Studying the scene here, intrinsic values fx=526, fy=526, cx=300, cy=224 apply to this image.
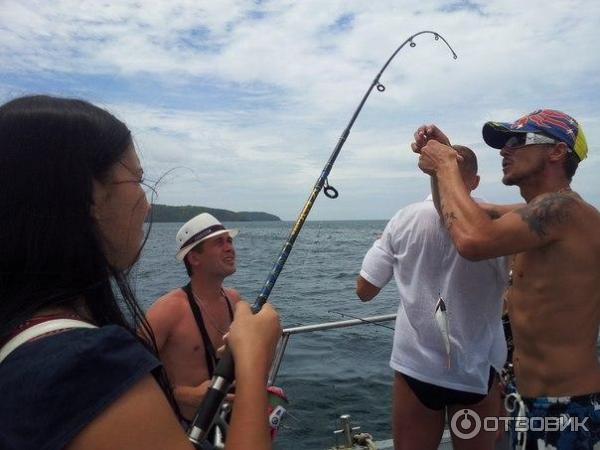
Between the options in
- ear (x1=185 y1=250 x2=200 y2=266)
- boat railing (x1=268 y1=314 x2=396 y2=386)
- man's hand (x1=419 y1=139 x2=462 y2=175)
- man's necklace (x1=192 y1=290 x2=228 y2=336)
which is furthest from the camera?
boat railing (x1=268 y1=314 x2=396 y2=386)

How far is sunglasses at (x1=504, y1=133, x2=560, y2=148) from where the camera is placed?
8.50 feet

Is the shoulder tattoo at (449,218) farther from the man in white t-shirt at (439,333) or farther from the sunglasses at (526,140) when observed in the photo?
the sunglasses at (526,140)

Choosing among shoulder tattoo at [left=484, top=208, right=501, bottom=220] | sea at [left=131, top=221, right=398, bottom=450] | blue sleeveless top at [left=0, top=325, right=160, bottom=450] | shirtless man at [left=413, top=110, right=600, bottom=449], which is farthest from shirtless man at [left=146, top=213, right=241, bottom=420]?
blue sleeveless top at [left=0, top=325, right=160, bottom=450]

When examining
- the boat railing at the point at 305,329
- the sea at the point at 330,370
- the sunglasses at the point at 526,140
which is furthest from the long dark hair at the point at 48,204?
the boat railing at the point at 305,329

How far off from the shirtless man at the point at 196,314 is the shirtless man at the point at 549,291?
132 cm

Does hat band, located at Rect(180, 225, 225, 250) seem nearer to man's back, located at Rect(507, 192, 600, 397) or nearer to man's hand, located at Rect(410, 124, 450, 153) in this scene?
man's hand, located at Rect(410, 124, 450, 153)

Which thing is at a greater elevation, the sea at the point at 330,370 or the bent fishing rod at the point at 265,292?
the bent fishing rod at the point at 265,292

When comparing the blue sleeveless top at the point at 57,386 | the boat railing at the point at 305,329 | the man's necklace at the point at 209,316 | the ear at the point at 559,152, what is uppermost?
the ear at the point at 559,152

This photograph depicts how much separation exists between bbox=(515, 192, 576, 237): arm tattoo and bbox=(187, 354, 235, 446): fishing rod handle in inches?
62.8

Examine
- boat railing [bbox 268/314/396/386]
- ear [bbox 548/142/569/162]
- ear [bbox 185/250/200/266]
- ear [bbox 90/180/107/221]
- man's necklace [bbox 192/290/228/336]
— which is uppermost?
ear [bbox 548/142/569/162]

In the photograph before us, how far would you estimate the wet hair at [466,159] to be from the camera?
2.89m

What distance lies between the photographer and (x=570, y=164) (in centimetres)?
262

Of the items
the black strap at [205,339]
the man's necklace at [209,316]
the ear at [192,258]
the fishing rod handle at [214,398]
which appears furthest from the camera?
the ear at [192,258]

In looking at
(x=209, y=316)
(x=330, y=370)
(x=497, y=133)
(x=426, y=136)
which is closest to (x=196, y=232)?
(x=209, y=316)
